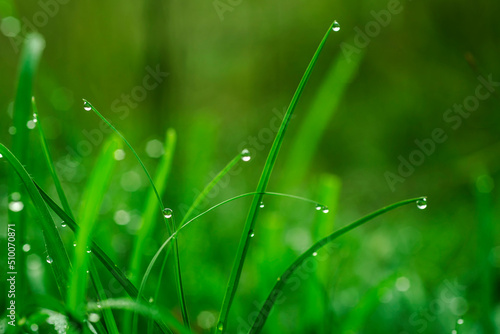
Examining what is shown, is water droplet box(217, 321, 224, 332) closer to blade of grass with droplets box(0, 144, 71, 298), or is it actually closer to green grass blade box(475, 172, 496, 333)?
→ blade of grass with droplets box(0, 144, 71, 298)

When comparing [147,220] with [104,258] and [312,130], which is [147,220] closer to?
[104,258]
